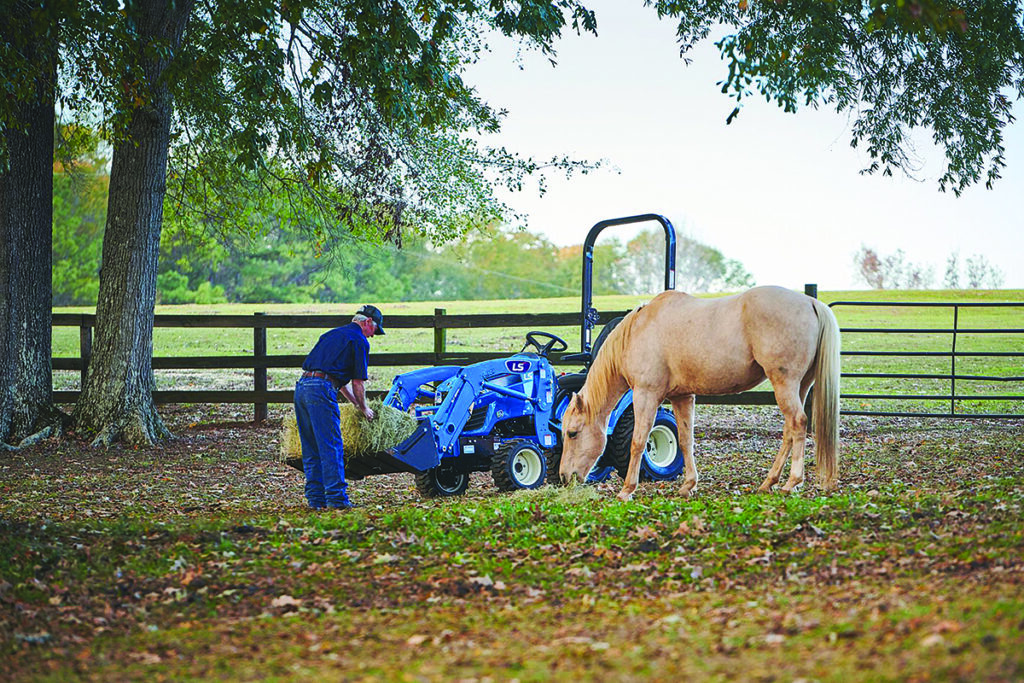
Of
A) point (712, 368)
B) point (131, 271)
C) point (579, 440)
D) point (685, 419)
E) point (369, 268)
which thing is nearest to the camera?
point (712, 368)

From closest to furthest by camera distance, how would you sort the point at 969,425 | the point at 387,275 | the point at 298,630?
1. the point at 298,630
2. the point at 969,425
3. the point at 387,275

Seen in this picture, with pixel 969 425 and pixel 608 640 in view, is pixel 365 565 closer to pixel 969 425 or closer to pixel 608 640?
pixel 608 640

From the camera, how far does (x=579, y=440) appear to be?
25.4 feet

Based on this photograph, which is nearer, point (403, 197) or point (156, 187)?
point (156, 187)

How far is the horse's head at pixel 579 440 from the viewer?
7.72 meters

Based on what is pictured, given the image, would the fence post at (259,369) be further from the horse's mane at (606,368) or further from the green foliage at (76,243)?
the green foliage at (76,243)

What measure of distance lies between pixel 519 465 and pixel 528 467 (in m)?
0.11

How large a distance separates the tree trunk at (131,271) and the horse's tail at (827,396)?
7601mm

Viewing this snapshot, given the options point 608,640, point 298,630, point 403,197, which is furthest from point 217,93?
point 608,640

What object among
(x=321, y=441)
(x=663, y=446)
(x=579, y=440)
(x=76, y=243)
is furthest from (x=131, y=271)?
(x=76, y=243)

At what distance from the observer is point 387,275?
138ft

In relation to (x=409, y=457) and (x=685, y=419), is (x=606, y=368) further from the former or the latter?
(x=409, y=457)

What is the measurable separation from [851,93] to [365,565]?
9.90 m

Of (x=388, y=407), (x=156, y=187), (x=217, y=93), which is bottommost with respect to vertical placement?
(x=388, y=407)
